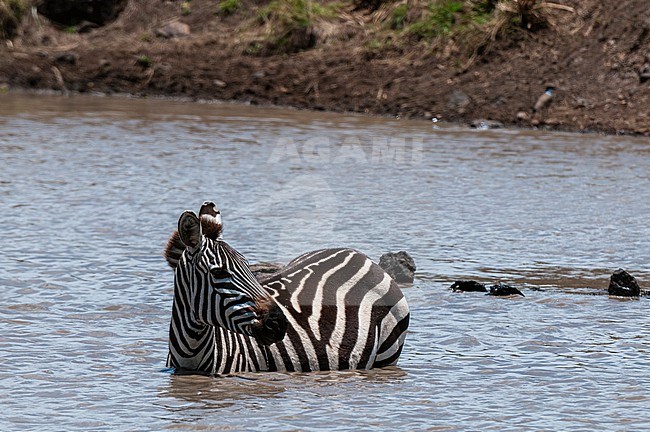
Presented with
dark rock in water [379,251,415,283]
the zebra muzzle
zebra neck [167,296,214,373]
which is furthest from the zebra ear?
dark rock in water [379,251,415,283]

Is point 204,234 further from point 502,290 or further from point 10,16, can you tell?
point 10,16

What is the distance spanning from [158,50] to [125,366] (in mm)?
17374

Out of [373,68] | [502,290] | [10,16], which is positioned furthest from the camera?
[10,16]

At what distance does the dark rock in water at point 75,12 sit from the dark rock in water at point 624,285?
19744 millimetres

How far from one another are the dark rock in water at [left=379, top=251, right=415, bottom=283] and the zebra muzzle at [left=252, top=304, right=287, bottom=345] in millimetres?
3304

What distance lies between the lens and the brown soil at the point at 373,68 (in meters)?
19.7

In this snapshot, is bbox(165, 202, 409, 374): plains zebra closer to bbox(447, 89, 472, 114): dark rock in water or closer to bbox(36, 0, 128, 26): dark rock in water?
bbox(447, 89, 472, 114): dark rock in water

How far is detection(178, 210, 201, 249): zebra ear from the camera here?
6.41m

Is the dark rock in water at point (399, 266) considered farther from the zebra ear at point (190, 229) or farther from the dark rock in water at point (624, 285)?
the zebra ear at point (190, 229)

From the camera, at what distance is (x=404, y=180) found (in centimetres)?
1498

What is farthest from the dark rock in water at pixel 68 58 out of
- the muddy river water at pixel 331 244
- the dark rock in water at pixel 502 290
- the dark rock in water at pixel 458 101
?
the dark rock in water at pixel 502 290

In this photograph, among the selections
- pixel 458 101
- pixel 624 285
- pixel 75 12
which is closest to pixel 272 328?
pixel 624 285

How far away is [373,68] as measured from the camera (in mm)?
21906

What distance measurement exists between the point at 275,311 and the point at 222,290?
0.30 meters
